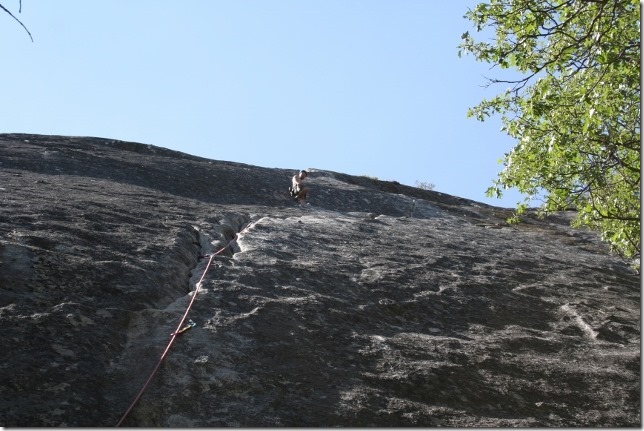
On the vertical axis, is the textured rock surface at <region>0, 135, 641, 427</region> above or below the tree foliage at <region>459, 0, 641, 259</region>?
below

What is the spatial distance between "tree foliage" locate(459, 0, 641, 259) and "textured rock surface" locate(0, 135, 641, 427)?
127 cm

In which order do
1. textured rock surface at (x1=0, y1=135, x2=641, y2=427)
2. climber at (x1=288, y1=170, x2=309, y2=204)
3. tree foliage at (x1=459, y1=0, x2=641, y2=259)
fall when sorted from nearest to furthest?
1. textured rock surface at (x1=0, y1=135, x2=641, y2=427)
2. tree foliage at (x1=459, y1=0, x2=641, y2=259)
3. climber at (x1=288, y1=170, x2=309, y2=204)

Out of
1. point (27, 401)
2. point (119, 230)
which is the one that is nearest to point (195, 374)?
point (27, 401)

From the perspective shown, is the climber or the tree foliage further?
the climber

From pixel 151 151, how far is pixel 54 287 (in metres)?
12.0

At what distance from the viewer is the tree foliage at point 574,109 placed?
11.0 m

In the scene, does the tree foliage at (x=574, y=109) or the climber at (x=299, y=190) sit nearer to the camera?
the tree foliage at (x=574, y=109)

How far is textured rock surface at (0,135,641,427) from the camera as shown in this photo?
262 inches

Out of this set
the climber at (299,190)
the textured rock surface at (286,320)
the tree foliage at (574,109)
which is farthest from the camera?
the climber at (299,190)

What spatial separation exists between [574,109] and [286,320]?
6306 millimetres

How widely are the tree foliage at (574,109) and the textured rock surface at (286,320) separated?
127 cm

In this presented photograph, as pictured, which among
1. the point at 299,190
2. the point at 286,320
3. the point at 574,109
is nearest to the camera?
the point at 286,320

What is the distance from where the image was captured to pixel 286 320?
839cm

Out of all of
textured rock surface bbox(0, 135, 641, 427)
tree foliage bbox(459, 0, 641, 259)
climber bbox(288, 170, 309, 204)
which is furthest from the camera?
climber bbox(288, 170, 309, 204)
